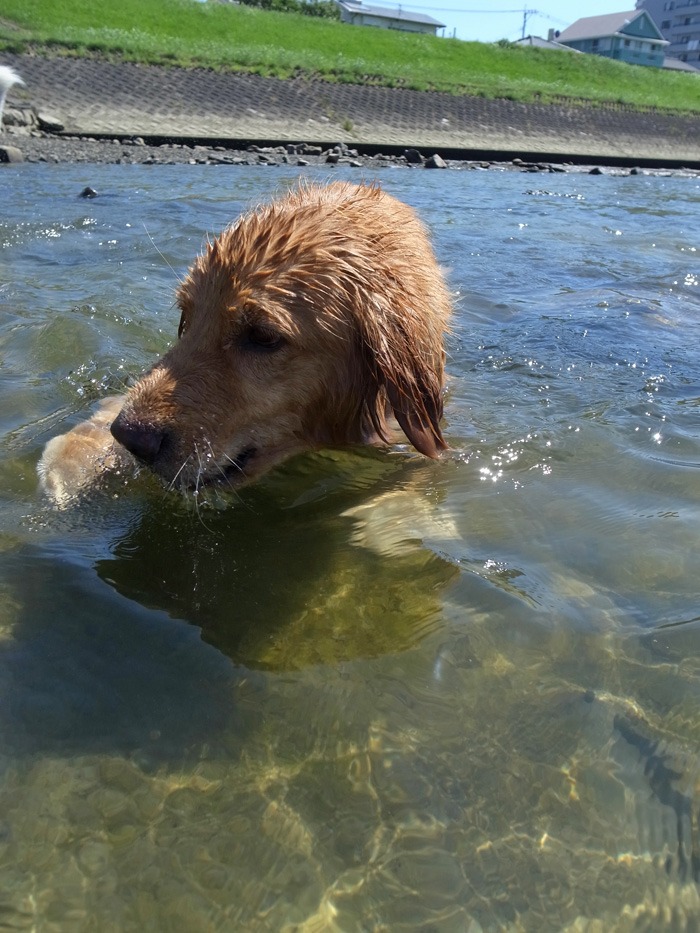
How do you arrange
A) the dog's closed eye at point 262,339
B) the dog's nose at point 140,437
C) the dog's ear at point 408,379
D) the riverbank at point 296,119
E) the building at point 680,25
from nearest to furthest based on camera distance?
the dog's nose at point 140,437 → the dog's closed eye at point 262,339 → the dog's ear at point 408,379 → the riverbank at point 296,119 → the building at point 680,25

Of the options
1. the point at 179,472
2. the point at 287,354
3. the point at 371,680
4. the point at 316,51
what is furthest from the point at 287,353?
the point at 316,51

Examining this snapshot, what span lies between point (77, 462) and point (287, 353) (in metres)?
1.31

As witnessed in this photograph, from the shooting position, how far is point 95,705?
265 centimetres

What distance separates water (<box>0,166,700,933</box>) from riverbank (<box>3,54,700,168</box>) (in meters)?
18.0

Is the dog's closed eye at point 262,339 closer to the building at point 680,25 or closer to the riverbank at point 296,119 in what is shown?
the riverbank at point 296,119

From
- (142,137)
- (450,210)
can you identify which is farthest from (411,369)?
(142,137)

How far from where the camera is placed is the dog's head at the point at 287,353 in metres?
3.44

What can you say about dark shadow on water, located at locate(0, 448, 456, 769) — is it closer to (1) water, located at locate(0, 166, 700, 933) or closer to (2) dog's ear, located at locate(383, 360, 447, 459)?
(1) water, located at locate(0, 166, 700, 933)

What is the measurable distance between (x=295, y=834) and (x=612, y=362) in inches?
189

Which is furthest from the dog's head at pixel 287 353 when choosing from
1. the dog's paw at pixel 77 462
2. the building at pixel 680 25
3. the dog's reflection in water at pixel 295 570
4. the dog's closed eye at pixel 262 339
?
Result: the building at pixel 680 25

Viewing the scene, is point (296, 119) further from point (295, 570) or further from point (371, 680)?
point (371, 680)

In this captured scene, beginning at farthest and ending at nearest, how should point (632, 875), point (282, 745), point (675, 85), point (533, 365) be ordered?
point (675, 85), point (533, 365), point (282, 745), point (632, 875)

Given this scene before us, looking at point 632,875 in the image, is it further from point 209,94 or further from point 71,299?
point 209,94

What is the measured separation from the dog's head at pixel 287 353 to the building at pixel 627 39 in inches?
4138
